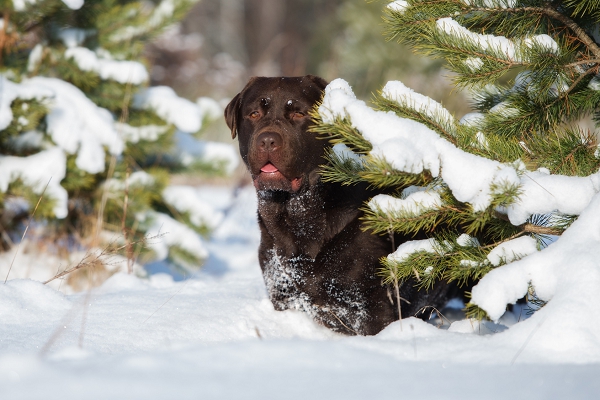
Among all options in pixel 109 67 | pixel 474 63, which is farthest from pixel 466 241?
pixel 109 67

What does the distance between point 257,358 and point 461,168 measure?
103 centimetres

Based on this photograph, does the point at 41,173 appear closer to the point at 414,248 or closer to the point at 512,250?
the point at 414,248

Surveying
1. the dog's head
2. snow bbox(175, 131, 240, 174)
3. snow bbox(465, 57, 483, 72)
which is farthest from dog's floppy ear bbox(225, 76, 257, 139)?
snow bbox(175, 131, 240, 174)

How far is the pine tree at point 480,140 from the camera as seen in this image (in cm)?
211

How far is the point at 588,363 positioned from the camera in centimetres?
167

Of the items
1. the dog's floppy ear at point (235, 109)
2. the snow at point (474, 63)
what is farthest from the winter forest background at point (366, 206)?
the dog's floppy ear at point (235, 109)

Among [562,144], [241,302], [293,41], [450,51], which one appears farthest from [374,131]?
[293,41]

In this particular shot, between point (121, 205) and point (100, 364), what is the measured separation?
3419mm

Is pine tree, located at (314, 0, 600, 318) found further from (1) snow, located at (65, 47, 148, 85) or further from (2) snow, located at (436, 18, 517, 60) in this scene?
(1) snow, located at (65, 47, 148, 85)

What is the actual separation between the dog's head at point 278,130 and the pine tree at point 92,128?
4.67 ft

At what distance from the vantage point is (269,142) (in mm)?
2812

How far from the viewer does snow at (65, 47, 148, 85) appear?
459 cm

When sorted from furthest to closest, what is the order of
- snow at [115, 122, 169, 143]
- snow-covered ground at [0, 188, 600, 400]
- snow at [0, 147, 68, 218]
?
1. snow at [115, 122, 169, 143]
2. snow at [0, 147, 68, 218]
3. snow-covered ground at [0, 188, 600, 400]

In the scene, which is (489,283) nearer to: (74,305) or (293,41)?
(74,305)
